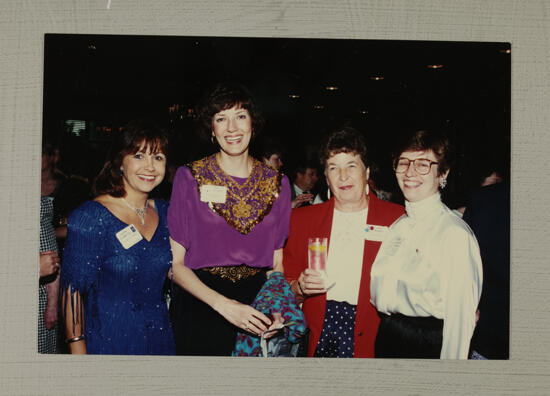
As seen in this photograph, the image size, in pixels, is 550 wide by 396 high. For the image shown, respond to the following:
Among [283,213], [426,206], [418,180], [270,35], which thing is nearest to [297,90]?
[270,35]

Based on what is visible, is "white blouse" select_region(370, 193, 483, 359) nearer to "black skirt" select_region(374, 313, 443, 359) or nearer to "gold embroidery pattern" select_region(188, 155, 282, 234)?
"black skirt" select_region(374, 313, 443, 359)

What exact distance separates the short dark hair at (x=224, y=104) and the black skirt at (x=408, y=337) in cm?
112

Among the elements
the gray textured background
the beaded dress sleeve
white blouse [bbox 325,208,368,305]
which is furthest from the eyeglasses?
the beaded dress sleeve

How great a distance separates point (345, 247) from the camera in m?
2.37

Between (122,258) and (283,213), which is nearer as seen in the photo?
(122,258)

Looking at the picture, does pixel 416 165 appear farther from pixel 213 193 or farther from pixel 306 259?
pixel 213 193

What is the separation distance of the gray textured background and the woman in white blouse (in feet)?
0.53

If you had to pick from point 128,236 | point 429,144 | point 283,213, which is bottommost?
point 128,236

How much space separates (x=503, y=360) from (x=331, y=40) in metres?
1.80

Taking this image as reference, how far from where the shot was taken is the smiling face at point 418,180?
2367 mm

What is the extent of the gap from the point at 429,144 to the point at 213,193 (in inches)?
42.2

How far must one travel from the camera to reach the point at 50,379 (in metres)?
2.43

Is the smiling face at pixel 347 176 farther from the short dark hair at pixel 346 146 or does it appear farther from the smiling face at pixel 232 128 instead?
the smiling face at pixel 232 128

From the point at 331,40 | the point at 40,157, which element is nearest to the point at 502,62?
the point at 331,40
